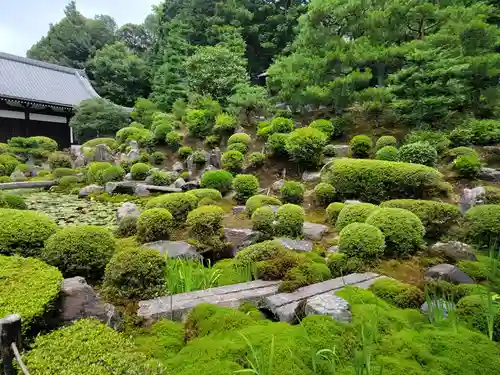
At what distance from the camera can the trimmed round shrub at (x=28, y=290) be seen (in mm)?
2463

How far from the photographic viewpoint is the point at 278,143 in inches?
403

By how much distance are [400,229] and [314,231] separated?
1.64 m

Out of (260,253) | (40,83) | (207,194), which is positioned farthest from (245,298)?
(40,83)

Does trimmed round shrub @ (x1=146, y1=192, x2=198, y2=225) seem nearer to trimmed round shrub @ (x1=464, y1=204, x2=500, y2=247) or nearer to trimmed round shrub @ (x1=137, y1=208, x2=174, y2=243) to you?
trimmed round shrub @ (x1=137, y1=208, x2=174, y2=243)

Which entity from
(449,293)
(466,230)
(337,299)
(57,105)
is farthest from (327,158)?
(57,105)

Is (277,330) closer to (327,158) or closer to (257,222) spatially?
(257,222)

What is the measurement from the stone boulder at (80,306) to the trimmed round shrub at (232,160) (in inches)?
291

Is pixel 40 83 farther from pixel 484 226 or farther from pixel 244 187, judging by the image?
pixel 484 226

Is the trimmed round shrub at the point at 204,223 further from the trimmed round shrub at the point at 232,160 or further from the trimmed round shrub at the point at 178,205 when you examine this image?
the trimmed round shrub at the point at 232,160

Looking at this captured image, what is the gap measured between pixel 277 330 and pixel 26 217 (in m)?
3.50

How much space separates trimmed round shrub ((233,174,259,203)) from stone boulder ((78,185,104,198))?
188 inches

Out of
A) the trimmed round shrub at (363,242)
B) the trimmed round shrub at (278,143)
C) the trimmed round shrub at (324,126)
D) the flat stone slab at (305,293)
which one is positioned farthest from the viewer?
the trimmed round shrub at (324,126)

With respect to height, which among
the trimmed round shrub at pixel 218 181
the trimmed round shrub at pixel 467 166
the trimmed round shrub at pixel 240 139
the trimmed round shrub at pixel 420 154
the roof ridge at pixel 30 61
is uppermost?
the roof ridge at pixel 30 61

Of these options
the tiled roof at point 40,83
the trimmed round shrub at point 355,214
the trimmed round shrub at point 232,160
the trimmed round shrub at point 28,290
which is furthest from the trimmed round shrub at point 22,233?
the tiled roof at point 40,83
